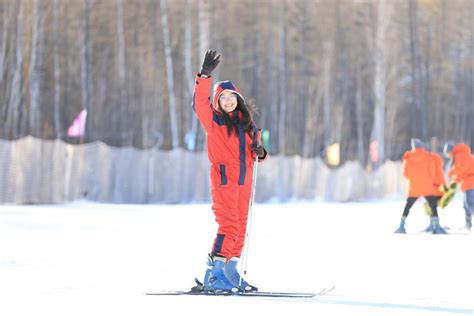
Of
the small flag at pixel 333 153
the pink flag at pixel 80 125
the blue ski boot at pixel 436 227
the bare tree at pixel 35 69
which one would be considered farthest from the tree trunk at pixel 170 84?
the blue ski boot at pixel 436 227

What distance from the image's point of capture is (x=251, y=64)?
5072cm

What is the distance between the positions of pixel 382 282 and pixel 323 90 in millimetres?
48236

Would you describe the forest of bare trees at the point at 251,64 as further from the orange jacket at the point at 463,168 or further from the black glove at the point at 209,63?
the black glove at the point at 209,63

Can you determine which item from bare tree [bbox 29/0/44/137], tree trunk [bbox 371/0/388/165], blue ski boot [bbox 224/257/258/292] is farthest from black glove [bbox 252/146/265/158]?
tree trunk [bbox 371/0/388/165]

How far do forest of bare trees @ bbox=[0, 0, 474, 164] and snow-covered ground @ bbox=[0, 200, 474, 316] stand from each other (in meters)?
21.4

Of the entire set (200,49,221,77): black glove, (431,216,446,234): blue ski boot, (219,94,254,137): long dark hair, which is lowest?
(431,216,446,234): blue ski boot

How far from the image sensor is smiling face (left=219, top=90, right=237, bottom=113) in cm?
698

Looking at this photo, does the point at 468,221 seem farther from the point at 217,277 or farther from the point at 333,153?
the point at 333,153

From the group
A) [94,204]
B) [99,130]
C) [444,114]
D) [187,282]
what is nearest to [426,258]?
[187,282]

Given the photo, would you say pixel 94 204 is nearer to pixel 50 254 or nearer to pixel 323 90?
pixel 50 254

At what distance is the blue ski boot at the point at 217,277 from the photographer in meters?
6.94

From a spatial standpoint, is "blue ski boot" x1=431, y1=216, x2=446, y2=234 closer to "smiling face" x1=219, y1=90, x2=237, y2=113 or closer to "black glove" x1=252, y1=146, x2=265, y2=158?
"black glove" x1=252, y1=146, x2=265, y2=158

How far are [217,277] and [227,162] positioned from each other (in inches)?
31.3

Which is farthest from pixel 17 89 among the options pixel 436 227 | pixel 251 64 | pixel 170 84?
pixel 436 227
